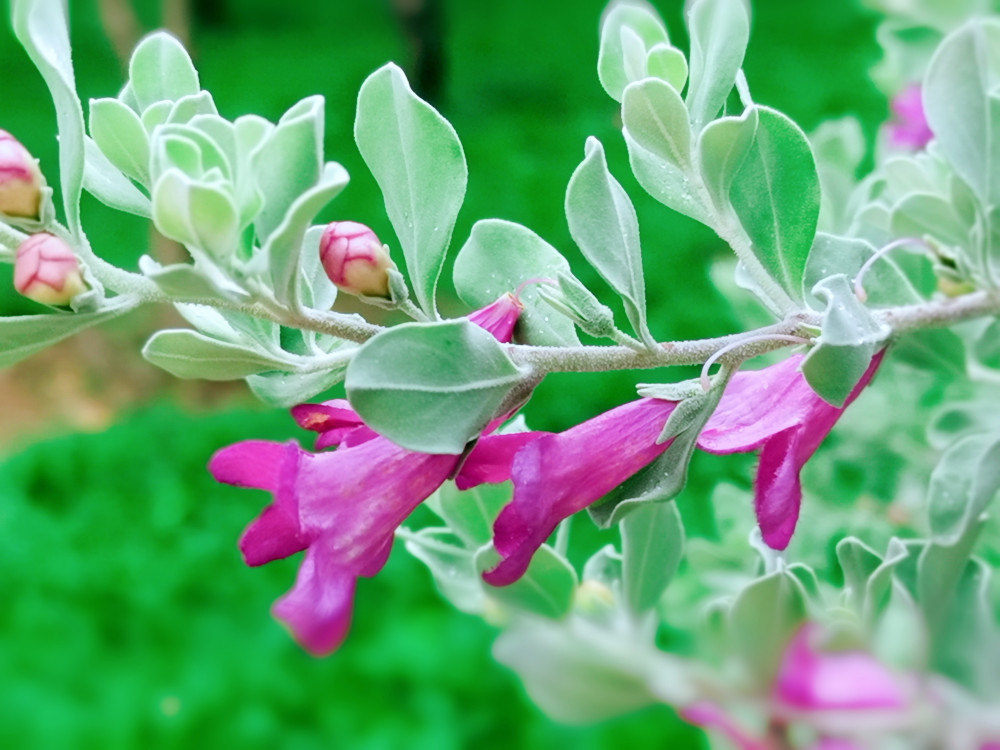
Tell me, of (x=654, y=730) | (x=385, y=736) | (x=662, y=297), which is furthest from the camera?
(x=662, y=297)

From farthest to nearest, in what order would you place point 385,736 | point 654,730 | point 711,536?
point 711,536 → point 385,736 → point 654,730

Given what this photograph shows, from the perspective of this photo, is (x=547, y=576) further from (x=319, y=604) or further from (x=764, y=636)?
(x=764, y=636)

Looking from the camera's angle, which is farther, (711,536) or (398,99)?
(711,536)

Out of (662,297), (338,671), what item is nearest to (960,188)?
(338,671)

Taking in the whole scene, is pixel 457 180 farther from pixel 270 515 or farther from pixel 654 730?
pixel 654 730

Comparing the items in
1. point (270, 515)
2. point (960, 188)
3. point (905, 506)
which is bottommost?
point (905, 506)

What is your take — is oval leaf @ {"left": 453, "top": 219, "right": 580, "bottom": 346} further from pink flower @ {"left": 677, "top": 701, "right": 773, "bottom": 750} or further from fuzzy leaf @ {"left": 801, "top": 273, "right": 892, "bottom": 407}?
pink flower @ {"left": 677, "top": 701, "right": 773, "bottom": 750}

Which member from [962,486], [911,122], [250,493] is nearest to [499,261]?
[962,486]

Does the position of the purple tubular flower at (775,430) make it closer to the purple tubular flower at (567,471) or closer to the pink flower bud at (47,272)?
the purple tubular flower at (567,471)
